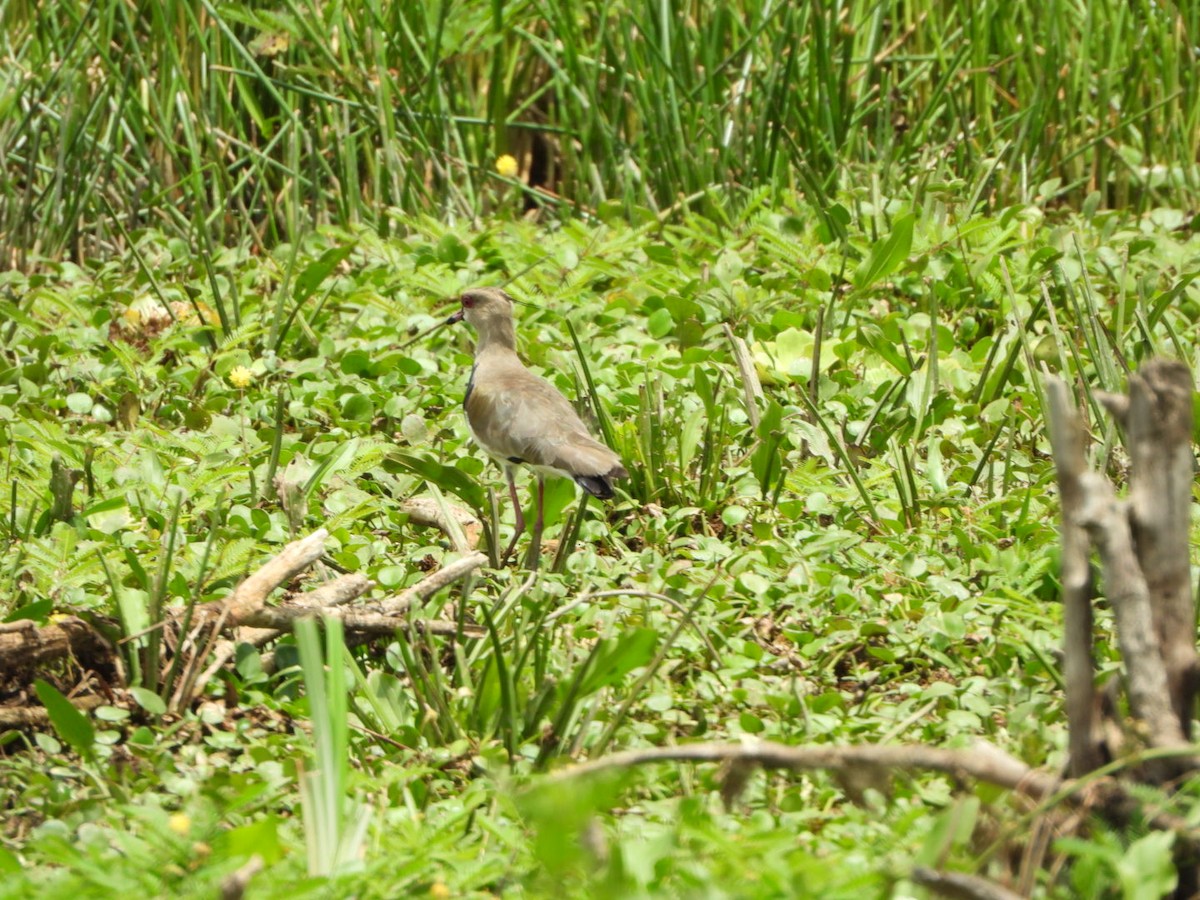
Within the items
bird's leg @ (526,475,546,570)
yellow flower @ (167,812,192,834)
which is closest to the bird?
bird's leg @ (526,475,546,570)

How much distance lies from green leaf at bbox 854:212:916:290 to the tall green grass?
2.51 ft

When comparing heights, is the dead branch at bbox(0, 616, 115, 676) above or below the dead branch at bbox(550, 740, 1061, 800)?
below

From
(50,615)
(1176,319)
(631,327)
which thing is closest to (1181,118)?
(1176,319)

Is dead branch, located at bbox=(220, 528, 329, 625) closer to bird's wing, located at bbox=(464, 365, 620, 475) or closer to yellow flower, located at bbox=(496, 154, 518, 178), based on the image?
bird's wing, located at bbox=(464, 365, 620, 475)

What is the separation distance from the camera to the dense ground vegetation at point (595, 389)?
2717mm

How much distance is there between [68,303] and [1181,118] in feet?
15.7

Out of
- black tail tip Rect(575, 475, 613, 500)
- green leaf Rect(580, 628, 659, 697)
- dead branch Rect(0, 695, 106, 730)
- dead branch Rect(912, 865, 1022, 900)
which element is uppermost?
dead branch Rect(912, 865, 1022, 900)

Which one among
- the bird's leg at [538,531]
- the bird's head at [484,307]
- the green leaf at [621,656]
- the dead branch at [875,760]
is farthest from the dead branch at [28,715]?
the bird's head at [484,307]

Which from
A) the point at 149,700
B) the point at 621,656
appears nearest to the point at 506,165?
the point at 149,700

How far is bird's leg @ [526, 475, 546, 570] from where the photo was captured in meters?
4.17

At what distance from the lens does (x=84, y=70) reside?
6.61m

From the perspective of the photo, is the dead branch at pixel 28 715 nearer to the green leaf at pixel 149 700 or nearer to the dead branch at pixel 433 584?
the green leaf at pixel 149 700

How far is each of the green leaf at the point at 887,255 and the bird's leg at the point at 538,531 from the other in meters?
1.71

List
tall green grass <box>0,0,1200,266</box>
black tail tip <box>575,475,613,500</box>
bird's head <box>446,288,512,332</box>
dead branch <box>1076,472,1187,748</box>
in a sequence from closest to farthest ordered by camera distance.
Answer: dead branch <box>1076,472,1187,748</box>, black tail tip <box>575,475,613,500</box>, bird's head <box>446,288,512,332</box>, tall green grass <box>0,0,1200,266</box>
